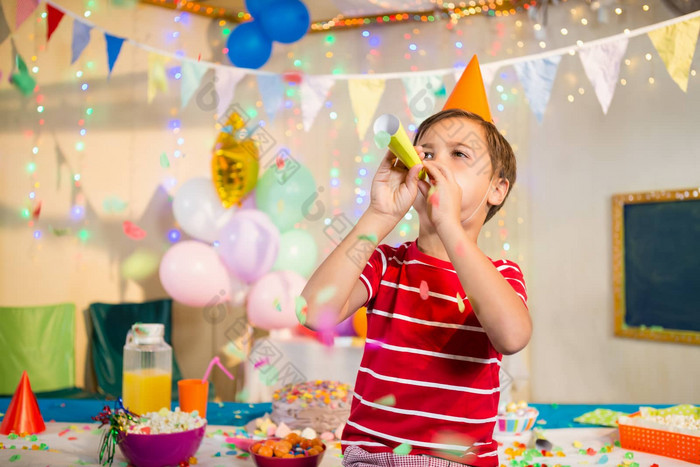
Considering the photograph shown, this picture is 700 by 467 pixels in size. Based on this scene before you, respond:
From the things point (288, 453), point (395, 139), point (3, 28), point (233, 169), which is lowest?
point (288, 453)

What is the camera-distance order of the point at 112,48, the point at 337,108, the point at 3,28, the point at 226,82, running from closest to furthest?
the point at 112,48 → the point at 226,82 → the point at 3,28 → the point at 337,108

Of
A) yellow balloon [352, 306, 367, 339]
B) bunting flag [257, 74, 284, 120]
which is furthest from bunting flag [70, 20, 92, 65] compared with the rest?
yellow balloon [352, 306, 367, 339]

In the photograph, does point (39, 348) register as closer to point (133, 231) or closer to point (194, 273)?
point (133, 231)

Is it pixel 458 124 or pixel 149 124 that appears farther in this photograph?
pixel 149 124

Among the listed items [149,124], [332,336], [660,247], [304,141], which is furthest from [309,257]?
[660,247]

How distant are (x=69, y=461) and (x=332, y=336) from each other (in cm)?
199

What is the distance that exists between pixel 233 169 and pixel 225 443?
6.71ft

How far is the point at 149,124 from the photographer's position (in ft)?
12.4

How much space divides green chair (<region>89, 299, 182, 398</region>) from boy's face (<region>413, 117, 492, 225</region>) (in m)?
2.61

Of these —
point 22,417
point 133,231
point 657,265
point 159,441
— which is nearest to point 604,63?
point 657,265

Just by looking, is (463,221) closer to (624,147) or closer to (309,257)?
(309,257)

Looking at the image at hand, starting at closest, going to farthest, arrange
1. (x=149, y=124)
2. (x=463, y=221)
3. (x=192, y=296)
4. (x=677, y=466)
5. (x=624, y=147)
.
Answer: (x=463, y=221) < (x=677, y=466) < (x=192, y=296) < (x=624, y=147) < (x=149, y=124)

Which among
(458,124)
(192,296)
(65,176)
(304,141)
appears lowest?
(192,296)

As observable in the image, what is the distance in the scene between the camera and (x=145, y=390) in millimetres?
1494
